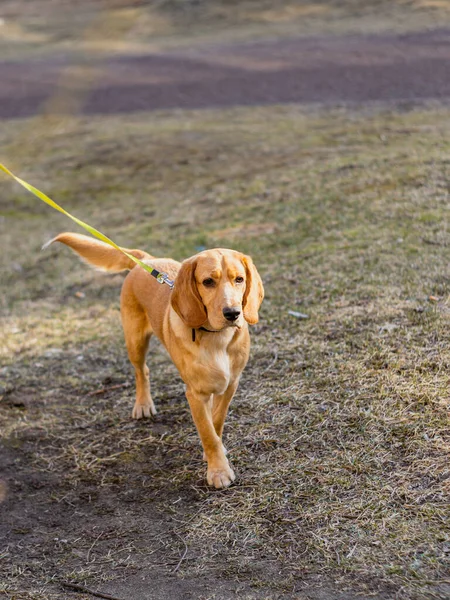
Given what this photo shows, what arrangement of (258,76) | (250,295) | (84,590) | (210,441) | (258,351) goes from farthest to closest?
(258,76)
(258,351)
(210,441)
(250,295)
(84,590)

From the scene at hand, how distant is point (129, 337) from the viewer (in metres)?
4.95

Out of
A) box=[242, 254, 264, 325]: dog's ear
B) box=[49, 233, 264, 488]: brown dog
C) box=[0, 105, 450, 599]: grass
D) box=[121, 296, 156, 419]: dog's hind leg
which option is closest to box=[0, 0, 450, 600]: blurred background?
box=[0, 105, 450, 599]: grass

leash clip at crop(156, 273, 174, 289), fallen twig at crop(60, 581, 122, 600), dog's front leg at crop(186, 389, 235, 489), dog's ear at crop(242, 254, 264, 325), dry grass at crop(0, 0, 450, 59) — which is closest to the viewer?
fallen twig at crop(60, 581, 122, 600)

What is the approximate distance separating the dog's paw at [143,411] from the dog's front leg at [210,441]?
0.98 metres

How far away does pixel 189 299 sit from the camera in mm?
3809

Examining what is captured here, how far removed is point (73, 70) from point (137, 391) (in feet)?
49.6

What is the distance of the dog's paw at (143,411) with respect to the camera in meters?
5.14

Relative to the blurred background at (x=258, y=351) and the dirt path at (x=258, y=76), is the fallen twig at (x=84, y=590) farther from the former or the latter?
the dirt path at (x=258, y=76)

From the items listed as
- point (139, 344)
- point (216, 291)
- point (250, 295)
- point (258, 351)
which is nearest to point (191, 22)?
point (258, 351)

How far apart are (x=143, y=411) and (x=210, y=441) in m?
1.08

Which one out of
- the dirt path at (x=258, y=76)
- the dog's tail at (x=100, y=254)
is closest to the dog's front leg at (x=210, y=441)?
the dog's tail at (x=100, y=254)

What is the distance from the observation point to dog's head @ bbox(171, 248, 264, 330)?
370 cm

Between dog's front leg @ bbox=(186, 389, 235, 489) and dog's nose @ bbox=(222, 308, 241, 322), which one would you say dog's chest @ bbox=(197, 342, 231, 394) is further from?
dog's nose @ bbox=(222, 308, 241, 322)

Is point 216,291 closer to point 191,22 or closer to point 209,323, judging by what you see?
point 209,323
